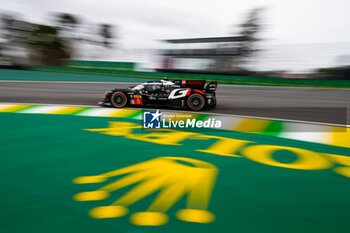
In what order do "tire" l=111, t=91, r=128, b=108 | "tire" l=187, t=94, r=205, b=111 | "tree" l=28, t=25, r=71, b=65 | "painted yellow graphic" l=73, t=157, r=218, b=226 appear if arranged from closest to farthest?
"painted yellow graphic" l=73, t=157, r=218, b=226 < "tire" l=187, t=94, r=205, b=111 < "tire" l=111, t=91, r=128, b=108 < "tree" l=28, t=25, r=71, b=65

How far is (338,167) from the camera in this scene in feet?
11.0

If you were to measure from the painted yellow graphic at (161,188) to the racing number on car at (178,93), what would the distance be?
3.91 meters

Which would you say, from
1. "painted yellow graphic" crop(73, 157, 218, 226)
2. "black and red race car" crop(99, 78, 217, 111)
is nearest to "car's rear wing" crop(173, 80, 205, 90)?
"black and red race car" crop(99, 78, 217, 111)

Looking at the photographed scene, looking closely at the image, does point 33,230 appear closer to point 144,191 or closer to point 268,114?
point 144,191

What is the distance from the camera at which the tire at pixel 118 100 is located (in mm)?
7568

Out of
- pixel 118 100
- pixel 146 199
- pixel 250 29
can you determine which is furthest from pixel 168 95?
pixel 250 29

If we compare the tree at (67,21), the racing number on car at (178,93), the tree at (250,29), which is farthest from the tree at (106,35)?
the racing number on car at (178,93)

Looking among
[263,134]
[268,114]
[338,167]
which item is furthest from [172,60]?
[338,167]

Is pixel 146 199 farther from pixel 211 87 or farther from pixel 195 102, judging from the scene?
pixel 211 87

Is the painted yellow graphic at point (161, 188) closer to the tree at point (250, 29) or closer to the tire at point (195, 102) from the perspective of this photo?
the tire at point (195, 102)

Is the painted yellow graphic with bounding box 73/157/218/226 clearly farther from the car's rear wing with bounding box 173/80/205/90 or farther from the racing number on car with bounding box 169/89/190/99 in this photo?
the car's rear wing with bounding box 173/80/205/90

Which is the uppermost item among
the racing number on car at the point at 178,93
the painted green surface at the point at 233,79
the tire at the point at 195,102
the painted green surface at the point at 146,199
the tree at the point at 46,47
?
the tree at the point at 46,47

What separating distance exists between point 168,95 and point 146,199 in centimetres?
510

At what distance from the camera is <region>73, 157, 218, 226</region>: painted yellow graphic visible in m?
2.17
